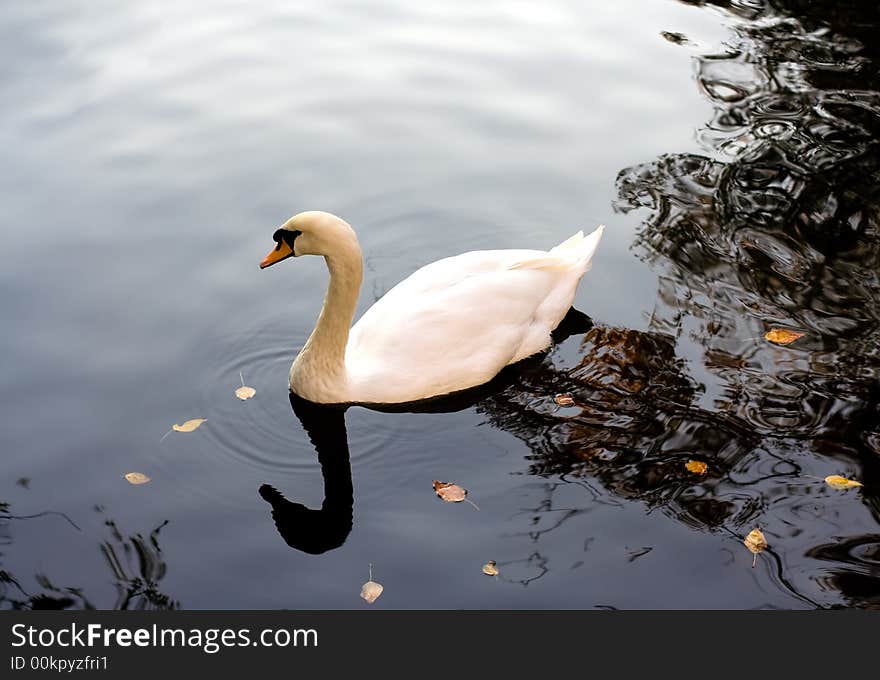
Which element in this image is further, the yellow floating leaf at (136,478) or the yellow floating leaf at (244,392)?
the yellow floating leaf at (244,392)

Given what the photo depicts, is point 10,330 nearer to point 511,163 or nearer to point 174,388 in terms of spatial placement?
point 174,388

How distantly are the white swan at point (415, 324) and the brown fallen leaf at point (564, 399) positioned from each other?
427 mm

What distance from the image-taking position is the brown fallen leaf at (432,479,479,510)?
6043mm

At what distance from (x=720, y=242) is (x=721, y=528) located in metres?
3.07

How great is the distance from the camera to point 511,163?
373 inches

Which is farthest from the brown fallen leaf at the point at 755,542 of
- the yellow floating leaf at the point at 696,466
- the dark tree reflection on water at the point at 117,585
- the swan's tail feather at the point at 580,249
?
the dark tree reflection on water at the point at 117,585

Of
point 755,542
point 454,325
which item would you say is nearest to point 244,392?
point 454,325

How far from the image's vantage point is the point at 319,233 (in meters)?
6.46

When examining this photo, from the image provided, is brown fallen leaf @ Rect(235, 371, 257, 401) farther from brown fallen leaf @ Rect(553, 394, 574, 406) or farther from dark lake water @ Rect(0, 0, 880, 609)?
brown fallen leaf @ Rect(553, 394, 574, 406)

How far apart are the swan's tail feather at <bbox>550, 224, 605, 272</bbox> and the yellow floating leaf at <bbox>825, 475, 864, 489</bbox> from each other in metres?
2.19

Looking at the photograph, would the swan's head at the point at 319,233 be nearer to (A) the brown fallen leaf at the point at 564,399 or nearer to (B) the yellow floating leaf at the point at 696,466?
(A) the brown fallen leaf at the point at 564,399

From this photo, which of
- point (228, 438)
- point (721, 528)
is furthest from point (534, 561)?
point (228, 438)

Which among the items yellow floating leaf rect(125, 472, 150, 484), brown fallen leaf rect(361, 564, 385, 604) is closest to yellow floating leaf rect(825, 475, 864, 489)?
brown fallen leaf rect(361, 564, 385, 604)

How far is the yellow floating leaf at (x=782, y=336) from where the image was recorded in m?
7.27
